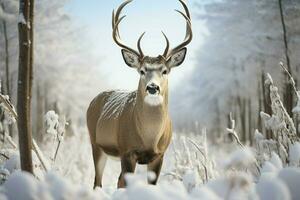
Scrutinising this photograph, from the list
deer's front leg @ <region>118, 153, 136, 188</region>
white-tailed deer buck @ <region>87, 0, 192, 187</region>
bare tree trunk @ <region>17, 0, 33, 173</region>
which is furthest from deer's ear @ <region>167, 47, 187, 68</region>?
bare tree trunk @ <region>17, 0, 33, 173</region>

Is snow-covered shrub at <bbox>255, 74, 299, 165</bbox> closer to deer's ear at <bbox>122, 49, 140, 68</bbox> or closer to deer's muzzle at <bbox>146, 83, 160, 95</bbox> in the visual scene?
deer's muzzle at <bbox>146, 83, 160, 95</bbox>

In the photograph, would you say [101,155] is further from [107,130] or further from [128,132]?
[128,132]

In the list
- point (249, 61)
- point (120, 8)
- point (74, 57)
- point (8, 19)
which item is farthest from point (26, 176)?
point (74, 57)

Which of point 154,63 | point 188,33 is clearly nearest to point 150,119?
point 154,63

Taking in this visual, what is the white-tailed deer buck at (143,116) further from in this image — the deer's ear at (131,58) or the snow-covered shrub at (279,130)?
the snow-covered shrub at (279,130)

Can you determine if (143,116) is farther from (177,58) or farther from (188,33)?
(188,33)

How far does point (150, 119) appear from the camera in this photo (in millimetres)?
3752

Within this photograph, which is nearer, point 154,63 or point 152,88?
point 152,88

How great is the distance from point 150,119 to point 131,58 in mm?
642

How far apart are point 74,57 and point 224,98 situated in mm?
7672

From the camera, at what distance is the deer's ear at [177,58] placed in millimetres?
3951

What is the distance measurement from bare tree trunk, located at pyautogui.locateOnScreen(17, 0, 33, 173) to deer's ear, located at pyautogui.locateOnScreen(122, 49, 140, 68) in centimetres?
160

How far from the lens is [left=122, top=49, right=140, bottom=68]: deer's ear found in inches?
158

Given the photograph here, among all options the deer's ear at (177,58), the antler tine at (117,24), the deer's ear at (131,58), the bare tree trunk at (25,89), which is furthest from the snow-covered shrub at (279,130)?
the bare tree trunk at (25,89)
